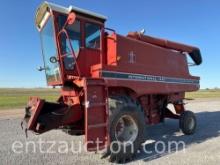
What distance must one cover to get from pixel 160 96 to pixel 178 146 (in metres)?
2.02

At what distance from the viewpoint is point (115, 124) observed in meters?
6.06

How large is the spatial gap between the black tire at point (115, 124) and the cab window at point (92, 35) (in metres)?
1.56

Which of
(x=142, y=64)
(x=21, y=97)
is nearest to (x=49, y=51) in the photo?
(x=142, y=64)

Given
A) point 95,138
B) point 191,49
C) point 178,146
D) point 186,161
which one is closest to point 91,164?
point 95,138

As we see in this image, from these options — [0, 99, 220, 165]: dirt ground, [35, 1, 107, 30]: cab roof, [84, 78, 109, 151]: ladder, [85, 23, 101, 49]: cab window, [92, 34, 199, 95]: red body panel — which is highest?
[35, 1, 107, 30]: cab roof

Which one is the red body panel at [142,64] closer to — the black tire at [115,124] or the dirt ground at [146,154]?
the black tire at [115,124]

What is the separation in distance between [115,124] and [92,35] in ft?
7.65

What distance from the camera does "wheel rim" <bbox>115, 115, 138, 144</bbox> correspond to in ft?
21.3

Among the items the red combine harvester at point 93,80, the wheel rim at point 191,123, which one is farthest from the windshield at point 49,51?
the wheel rim at point 191,123

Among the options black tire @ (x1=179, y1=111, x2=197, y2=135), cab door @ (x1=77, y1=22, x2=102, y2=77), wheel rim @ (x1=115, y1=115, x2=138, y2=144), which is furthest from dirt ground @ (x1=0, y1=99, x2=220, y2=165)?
cab door @ (x1=77, y1=22, x2=102, y2=77)

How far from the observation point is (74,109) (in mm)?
6379

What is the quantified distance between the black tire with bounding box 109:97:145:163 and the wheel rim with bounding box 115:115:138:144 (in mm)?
70

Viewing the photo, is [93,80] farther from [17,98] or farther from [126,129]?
[17,98]

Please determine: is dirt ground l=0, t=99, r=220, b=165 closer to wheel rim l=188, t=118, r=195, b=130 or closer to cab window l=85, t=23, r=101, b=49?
wheel rim l=188, t=118, r=195, b=130
